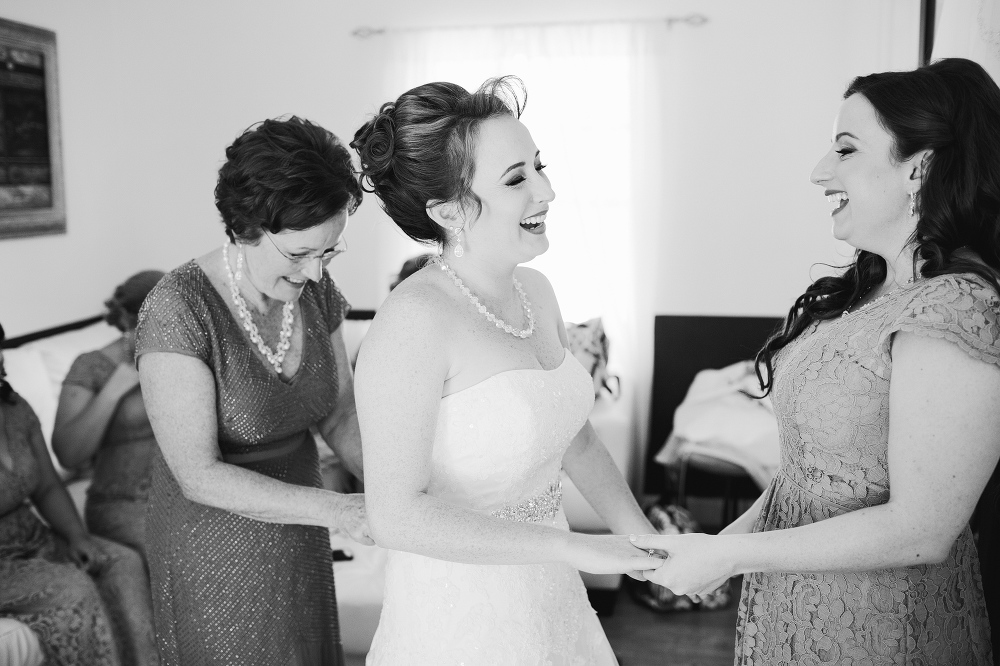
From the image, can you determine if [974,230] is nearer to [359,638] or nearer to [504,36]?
[359,638]

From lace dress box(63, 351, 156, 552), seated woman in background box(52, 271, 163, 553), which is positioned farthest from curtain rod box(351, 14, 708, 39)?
lace dress box(63, 351, 156, 552)

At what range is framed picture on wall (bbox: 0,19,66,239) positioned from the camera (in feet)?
12.3

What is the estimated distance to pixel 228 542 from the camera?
1.88 meters

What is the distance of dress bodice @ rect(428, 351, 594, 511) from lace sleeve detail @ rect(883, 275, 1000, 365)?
1.88 ft

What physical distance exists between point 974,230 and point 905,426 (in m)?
0.35

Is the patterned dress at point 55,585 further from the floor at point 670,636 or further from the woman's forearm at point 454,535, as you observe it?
the floor at point 670,636

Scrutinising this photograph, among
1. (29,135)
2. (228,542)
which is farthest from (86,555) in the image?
(29,135)

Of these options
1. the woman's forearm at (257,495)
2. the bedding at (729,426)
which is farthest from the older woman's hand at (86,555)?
the bedding at (729,426)

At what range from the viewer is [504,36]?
15.5 feet

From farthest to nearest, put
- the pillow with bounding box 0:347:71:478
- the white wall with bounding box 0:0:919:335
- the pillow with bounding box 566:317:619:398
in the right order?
the white wall with bounding box 0:0:919:335 < the pillow with bounding box 566:317:619:398 < the pillow with bounding box 0:347:71:478

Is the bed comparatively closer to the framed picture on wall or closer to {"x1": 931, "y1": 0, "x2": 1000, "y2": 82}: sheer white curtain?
{"x1": 931, "y1": 0, "x2": 1000, "y2": 82}: sheer white curtain

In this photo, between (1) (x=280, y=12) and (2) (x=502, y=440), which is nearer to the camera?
(2) (x=502, y=440)

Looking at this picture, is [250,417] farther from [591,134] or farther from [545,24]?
[545,24]

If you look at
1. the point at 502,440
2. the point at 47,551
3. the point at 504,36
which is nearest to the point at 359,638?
the point at 47,551
